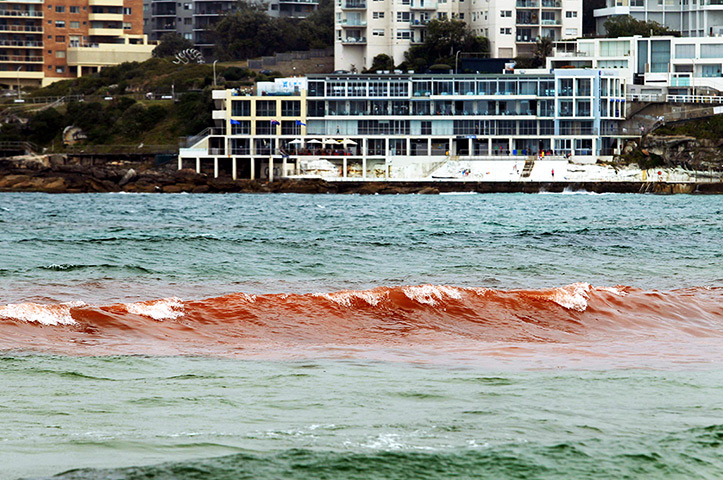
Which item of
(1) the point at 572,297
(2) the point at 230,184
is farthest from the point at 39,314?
(2) the point at 230,184

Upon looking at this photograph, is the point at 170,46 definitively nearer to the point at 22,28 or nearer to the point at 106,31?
the point at 106,31

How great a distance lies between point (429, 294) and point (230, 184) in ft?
232

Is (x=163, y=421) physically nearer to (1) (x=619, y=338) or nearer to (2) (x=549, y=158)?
(1) (x=619, y=338)

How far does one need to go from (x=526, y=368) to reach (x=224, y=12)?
441 feet

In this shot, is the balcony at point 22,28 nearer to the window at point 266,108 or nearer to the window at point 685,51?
the window at point 266,108

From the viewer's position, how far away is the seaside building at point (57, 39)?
125688 millimetres

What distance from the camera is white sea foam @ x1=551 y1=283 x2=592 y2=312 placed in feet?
58.2

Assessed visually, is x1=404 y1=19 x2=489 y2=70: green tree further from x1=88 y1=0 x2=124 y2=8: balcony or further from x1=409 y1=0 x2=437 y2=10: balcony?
x1=88 y1=0 x2=124 y2=8: balcony

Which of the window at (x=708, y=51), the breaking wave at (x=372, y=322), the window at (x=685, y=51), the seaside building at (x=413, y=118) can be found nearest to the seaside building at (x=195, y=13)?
the seaside building at (x=413, y=118)

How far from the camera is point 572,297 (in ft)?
59.7

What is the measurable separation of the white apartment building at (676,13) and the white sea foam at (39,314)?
106 metres

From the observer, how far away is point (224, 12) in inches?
5581

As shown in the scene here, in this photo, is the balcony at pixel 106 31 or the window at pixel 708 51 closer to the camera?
the window at pixel 708 51

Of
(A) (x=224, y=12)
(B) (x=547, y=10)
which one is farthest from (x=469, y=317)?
(A) (x=224, y=12)
